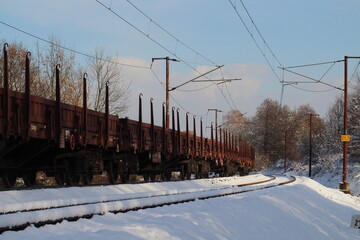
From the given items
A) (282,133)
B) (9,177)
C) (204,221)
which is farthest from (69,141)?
(282,133)

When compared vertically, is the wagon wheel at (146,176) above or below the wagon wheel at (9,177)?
below

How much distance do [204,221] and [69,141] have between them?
6.78 meters

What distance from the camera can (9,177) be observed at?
14.7 meters

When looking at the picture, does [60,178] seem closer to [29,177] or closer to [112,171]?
[29,177]

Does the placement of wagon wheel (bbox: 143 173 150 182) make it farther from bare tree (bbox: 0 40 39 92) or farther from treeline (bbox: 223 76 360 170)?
treeline (bbox: 223 76 360 170)

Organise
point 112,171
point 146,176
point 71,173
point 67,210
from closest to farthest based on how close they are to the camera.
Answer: point 67,210 → point 71,173 → point 112,171 → point 146,176

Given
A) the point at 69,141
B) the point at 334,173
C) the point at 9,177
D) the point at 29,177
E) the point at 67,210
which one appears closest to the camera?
the point at 67,210

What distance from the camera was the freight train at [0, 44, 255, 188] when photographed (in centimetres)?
1239

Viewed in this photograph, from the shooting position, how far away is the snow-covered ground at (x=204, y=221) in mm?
7086

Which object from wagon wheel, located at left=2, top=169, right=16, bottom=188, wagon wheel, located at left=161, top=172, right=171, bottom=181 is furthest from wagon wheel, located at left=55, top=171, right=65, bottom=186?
wagon wheel, located at left=161, top=172, right=171, bottom=181

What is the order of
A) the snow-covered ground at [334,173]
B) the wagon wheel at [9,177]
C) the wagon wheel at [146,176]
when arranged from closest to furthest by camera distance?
1. the wagon wheel at [9,177]
2. the wagon wheel at [146,176]
3. the snow-covered ground at [334,173]

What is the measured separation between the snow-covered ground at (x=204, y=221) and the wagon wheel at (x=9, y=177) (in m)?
2.69

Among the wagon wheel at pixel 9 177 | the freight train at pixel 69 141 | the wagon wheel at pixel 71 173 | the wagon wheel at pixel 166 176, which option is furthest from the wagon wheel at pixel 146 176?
the wagon wheel at pixel 9 177

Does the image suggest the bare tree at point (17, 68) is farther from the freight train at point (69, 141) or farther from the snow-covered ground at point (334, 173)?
the snow-covered ground at point (334, 173)
